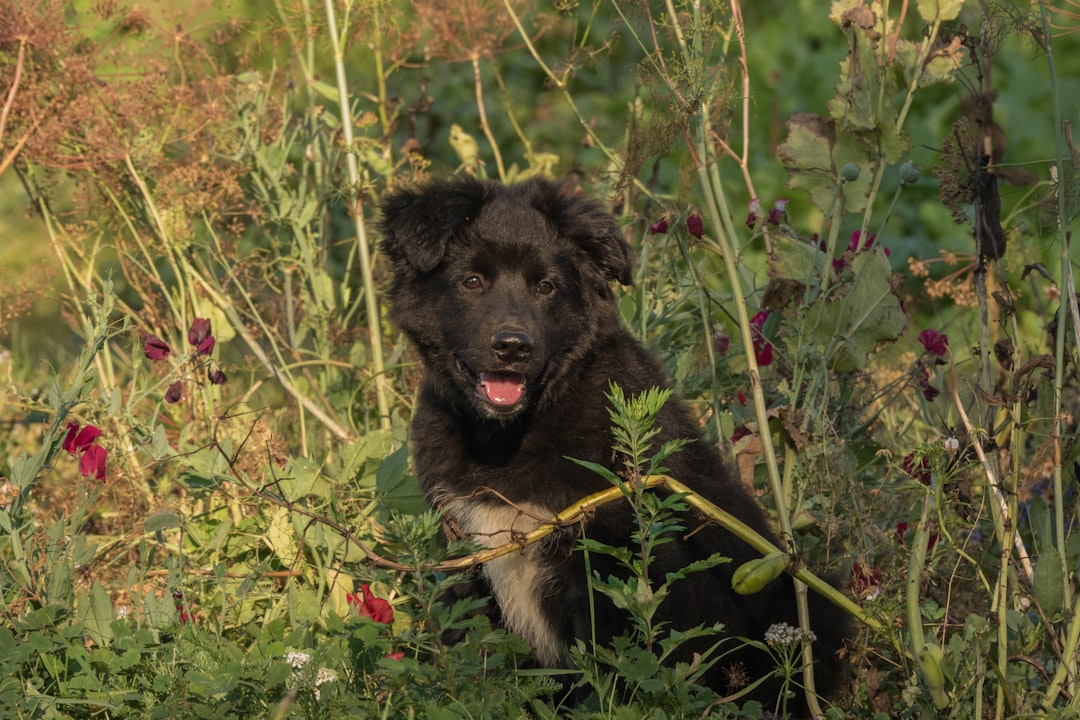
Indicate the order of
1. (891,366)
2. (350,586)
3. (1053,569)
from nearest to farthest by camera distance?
(1053,569), (350,586), (891,366)

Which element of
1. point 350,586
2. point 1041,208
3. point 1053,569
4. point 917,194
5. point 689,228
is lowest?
point 917,194

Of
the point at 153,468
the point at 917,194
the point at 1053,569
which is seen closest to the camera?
the point at 1053,569

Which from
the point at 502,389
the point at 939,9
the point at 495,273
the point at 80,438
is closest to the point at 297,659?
the point at 502,389

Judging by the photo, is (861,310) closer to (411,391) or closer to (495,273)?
(495,273)

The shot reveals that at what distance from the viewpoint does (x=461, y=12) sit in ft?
15.3

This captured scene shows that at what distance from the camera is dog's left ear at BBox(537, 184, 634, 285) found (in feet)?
11.5

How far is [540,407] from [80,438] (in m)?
1.18

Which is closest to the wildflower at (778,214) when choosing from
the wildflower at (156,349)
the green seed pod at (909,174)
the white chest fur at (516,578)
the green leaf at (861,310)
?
the green leaf at (861,310)

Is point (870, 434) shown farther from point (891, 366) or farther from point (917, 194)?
point (917, 194)

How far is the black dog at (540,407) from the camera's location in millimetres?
3178

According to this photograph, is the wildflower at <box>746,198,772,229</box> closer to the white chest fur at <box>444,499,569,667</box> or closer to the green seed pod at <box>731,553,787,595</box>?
the white chest fur at <box>444,499,569,667</box>

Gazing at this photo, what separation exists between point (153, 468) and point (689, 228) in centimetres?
191

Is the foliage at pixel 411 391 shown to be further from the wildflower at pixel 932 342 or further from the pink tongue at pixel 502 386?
the pink tongue at pixel 502 386

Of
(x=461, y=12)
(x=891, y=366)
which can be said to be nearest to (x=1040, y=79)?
(x=891, y=366)
